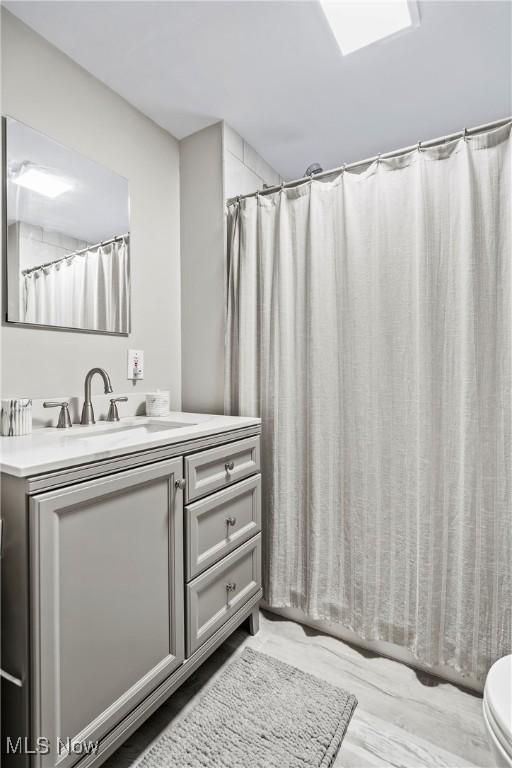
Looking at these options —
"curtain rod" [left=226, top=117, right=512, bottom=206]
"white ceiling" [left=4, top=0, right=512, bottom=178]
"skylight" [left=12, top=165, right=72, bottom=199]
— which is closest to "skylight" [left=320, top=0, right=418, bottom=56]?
"white ceiling" [left=4, top=0, right=512, bottom=178]

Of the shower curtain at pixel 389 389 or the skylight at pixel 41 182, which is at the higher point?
the skylight at pixel 41 182

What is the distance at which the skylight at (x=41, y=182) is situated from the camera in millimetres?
1353

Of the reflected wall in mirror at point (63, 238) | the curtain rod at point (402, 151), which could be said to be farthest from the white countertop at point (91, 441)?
the curtain rod at point (402, 151)

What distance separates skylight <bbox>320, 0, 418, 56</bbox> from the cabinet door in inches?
63.3

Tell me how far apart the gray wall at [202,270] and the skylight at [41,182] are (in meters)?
0.65

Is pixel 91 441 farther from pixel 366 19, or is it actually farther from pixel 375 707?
pixel 366 19

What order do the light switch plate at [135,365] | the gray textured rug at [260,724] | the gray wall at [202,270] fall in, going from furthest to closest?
the gray wall at [202,270], the light switch plate at [135,365], the gray textured rug at [260,724]

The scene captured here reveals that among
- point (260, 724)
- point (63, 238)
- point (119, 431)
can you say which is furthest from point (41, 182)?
point (260, 724)

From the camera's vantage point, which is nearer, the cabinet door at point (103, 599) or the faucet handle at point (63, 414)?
the cabinet door at point (103, 599)

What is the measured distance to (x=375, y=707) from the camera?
1.29 metres

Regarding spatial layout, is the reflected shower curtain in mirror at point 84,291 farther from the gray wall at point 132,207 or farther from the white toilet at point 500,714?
the white toilet at point 500,714

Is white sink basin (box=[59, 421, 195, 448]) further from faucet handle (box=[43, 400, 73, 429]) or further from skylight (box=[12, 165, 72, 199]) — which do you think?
skylight (box=[12, 165, 72, 199])

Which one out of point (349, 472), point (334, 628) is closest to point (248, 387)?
point (349, 472)

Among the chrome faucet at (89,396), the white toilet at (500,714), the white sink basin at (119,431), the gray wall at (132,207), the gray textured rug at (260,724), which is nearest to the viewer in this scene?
the white toilet at (500,714)
